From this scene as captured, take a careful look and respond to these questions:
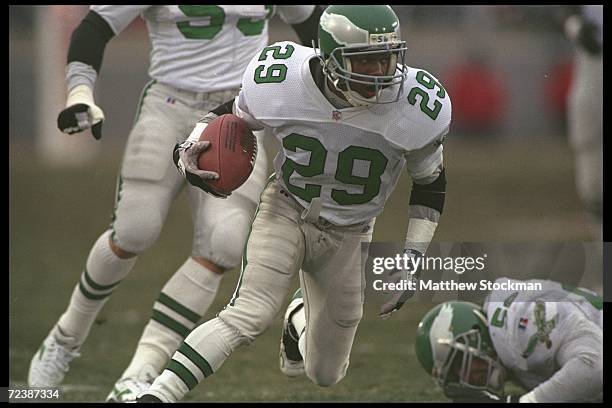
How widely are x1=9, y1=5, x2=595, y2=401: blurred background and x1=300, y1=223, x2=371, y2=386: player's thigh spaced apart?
Answer: 1.58ft

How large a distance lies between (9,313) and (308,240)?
8.76ft

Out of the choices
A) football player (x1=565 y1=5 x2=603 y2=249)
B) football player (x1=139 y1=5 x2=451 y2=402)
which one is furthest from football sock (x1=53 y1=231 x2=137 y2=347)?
football player (x1=565 y1=5 x2=603 y2=249)

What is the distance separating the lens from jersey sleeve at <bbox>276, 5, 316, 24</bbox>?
5.05 m

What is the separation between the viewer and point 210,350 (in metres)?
3.63

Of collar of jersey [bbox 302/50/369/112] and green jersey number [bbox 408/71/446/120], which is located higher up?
green jersey number [bbox 408/71/446/120]

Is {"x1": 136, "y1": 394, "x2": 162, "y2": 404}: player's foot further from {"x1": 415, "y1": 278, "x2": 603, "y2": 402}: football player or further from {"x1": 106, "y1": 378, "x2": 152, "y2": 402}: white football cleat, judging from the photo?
{"x1": 415, "y1": 278, "x2": 603, "y2": 402}: football player

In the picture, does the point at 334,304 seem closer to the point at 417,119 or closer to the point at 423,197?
the point at 423,197

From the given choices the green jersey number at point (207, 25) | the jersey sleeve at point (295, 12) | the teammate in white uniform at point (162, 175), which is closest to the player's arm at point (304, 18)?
the jersey sleeve at point (295, 12)

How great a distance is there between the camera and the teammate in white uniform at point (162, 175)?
179 inches

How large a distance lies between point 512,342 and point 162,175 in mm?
1439

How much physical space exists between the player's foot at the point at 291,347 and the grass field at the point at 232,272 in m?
0.15

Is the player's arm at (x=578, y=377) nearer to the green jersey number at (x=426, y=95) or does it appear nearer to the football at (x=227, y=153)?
the green jersey number at (x=426, y=95)
